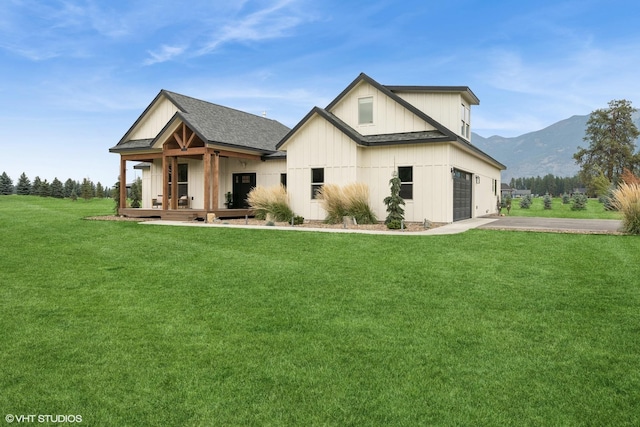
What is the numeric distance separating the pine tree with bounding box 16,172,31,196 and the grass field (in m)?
67.3

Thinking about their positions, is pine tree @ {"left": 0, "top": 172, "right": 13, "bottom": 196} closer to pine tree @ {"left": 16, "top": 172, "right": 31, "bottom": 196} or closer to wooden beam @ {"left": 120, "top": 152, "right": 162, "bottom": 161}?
pine tree @ {"left": 16, "top": 172, "right": 31, "bottom": 196}

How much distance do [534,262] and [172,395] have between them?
705 cm

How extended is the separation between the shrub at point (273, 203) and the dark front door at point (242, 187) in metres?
3.97

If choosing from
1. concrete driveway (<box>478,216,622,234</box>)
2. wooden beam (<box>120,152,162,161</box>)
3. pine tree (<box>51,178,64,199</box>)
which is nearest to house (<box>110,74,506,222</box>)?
wooden beam (<box>120,152,162,161</box>)

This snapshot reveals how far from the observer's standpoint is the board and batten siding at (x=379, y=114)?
17.0m

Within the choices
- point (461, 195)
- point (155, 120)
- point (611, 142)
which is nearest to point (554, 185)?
point (611, 142)

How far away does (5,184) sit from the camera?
204 feet

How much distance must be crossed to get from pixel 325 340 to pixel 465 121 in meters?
17.7

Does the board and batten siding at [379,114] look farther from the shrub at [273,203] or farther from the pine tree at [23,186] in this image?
the pine tree at [23,186]

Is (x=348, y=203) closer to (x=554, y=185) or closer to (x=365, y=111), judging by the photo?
(x=365, y=111)

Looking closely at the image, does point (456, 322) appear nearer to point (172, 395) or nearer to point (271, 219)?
point (172, 395)

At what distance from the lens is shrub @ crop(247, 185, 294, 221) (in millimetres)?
16953

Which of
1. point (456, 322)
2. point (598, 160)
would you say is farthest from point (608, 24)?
point (598, 160)

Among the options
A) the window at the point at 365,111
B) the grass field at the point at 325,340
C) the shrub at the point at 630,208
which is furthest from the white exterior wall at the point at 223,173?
the shrub at the point at 630,208
